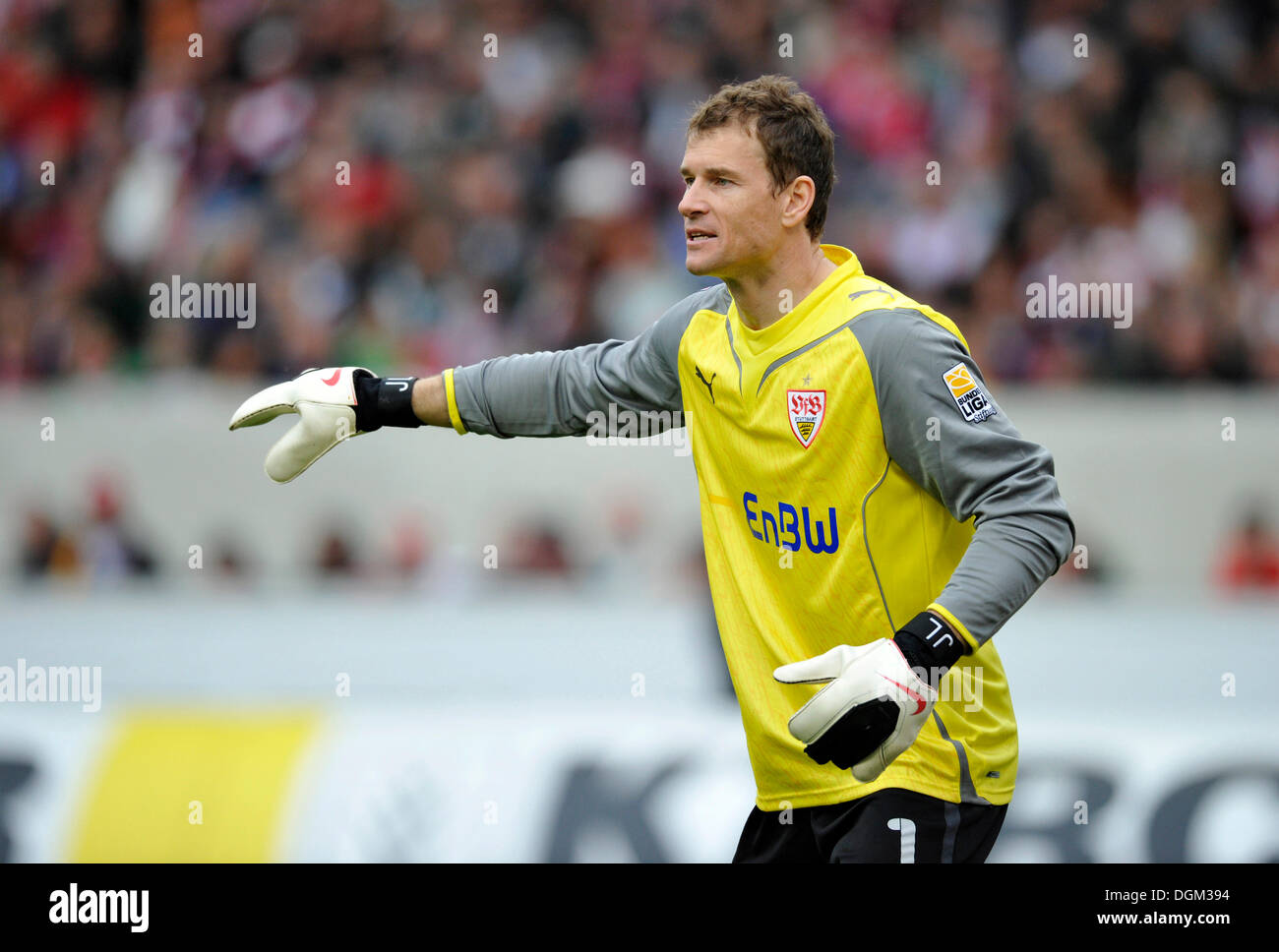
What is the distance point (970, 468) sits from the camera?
3.87 meters

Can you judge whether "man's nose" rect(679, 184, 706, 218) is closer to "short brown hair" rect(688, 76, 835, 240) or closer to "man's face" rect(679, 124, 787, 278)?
"man's face" rect(679, 124, 787, 278)

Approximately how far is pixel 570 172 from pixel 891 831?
845cm

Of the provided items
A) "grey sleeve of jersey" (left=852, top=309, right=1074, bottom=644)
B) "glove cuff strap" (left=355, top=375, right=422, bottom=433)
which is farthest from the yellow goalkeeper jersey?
"glove cuff strap" (left=355, top=375, right=422, bottom=433)

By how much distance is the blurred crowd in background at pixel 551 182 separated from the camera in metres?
10.7

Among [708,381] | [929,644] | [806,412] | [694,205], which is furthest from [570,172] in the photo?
[929,644]

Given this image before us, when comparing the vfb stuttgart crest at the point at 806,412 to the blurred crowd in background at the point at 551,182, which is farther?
the blurred crowd in background at the point at 551,182

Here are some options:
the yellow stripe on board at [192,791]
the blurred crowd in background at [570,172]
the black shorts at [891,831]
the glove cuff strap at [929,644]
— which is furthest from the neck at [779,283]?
the blurred crowd in background at [570,172]

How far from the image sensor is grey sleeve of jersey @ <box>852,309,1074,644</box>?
3775 mm

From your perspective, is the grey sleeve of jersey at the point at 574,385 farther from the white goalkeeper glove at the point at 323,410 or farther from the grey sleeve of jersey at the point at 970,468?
the grey sleeve of jersey at the point at 970,468

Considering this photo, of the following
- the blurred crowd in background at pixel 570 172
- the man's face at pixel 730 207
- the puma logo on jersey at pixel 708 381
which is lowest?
the puma logo on jersey at pixel 708 381

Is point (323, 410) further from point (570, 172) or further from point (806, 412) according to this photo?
point (570, 172)

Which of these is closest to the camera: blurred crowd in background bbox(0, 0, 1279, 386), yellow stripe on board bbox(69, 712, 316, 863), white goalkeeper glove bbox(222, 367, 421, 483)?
white goalkeeper glove bbox(222, 367, 421, 483)

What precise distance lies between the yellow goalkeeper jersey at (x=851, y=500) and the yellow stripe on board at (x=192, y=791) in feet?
9.73
